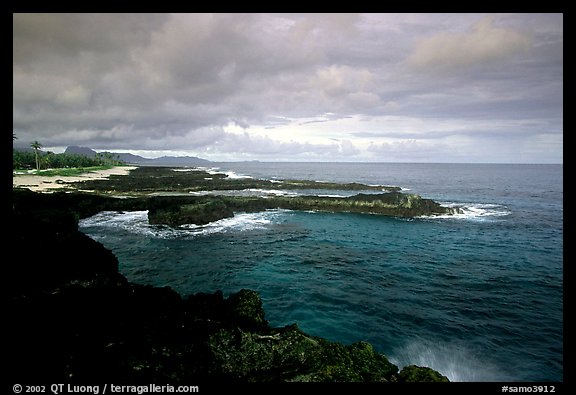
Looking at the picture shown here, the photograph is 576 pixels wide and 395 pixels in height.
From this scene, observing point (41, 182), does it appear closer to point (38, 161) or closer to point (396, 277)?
point (38, 161)

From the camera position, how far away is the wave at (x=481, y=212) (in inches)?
1609

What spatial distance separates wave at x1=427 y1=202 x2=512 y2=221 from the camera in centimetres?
4088

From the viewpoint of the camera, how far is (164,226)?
32.8 meters

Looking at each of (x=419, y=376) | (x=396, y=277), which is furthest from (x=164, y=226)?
(x=419, y=376)

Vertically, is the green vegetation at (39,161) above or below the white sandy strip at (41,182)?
above

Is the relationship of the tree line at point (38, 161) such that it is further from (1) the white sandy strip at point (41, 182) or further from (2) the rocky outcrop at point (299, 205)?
(2) the rocky outcrop at point (299, 205)

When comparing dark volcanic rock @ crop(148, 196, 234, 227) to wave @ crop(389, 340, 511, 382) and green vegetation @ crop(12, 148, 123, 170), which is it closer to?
wave @ crop(389, 340, 511, 382)

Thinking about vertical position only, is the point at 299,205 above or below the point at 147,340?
above

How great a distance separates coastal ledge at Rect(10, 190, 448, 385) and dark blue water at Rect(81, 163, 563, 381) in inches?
204

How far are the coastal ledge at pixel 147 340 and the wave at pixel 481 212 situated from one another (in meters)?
40.1

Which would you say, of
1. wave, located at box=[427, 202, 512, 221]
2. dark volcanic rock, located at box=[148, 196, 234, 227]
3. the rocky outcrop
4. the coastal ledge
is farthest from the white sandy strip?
wave, located at box=[427, 202, 512, 221]

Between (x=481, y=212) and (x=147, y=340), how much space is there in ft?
170

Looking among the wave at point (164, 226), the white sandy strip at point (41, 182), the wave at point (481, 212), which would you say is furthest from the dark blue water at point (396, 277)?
the white sandy strip at point (41, 182)
